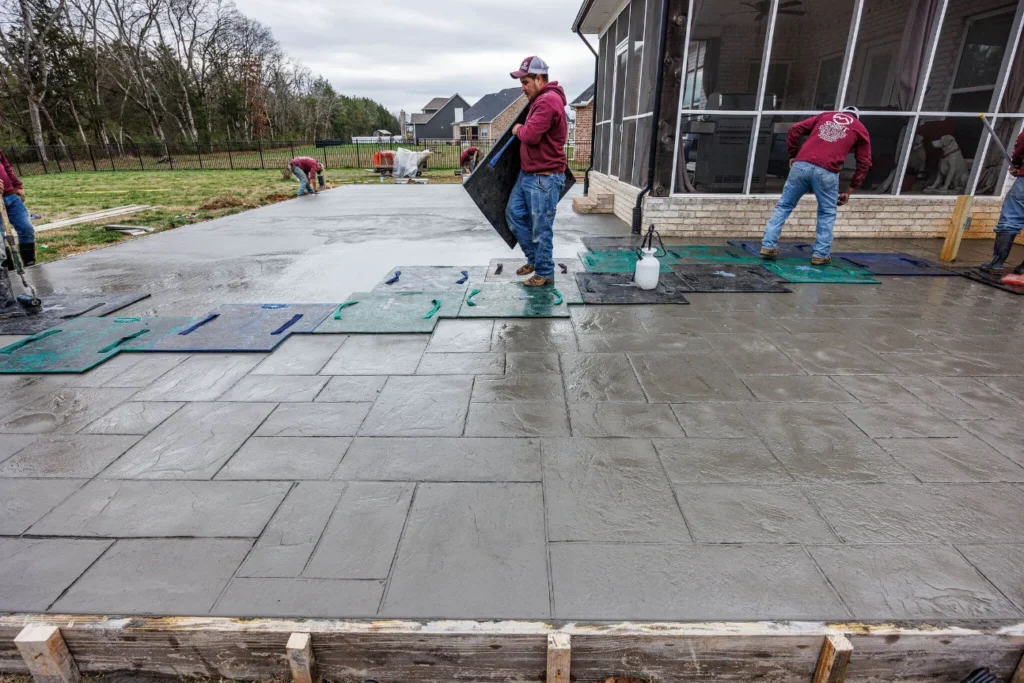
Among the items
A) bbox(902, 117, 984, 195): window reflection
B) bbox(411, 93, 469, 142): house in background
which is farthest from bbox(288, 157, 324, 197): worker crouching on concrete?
bbox(411, 93, 469, 142): house in background

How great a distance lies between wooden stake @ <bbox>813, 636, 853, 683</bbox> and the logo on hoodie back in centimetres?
546

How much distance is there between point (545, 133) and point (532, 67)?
54 centimetres

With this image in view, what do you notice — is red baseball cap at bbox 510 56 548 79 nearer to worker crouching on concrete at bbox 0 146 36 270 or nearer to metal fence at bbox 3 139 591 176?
worker crouching on concrete at bbox 0 146 36 270

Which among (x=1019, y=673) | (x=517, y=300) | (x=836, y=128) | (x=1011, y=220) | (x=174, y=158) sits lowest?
(x=1019, y=673)

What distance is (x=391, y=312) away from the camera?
170 inches

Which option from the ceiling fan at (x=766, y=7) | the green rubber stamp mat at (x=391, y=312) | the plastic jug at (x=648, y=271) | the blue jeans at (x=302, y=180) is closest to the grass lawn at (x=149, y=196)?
the blue jeans at (x=302, y=180)

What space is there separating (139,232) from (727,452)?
925 cm

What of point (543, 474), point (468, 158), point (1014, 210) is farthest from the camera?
point (468, 158)

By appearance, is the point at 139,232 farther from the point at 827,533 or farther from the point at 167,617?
the point at 827,533

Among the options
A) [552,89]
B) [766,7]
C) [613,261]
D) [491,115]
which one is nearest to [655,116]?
[766,7]

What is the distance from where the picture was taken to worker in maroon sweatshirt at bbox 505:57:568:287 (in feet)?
14.0

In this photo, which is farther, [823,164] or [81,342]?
Result: [823,164]

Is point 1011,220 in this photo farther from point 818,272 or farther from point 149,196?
point 149,196

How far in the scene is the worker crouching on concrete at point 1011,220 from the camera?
492cm
